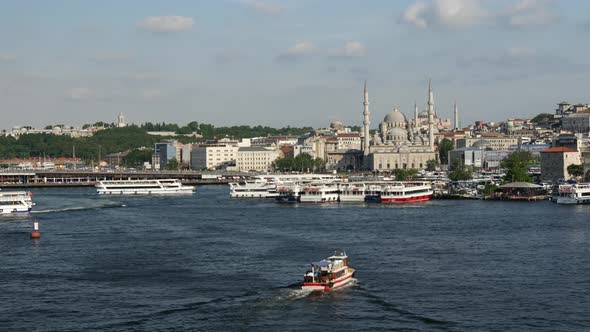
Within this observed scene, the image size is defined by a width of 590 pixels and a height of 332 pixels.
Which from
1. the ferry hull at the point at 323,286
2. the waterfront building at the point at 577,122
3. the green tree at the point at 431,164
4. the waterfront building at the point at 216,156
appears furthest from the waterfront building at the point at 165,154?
the ferry hull at the point at 323,286

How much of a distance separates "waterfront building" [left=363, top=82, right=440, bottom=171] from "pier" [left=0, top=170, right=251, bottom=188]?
12398 millimetres

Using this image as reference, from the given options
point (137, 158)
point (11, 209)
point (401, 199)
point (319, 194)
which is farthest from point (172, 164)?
point (11, 209)

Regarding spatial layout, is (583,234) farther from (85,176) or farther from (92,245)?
Result: (85,176)

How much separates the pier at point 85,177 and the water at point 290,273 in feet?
Result: 96.7

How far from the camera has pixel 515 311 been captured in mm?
13797

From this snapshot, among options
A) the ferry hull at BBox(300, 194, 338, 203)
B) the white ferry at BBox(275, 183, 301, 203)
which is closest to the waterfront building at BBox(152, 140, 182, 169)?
the white ferry at BBox(275, 183, 301, 203)

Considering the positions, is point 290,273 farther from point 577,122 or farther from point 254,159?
point 577,122

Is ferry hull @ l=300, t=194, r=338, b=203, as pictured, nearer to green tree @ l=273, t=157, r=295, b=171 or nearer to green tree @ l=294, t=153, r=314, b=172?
green tree @ l=294, t=153, r=314, b=172

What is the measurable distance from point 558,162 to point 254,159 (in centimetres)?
3725

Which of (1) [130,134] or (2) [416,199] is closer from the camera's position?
(2) [416,199]

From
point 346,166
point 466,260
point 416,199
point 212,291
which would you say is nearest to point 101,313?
point 212,291

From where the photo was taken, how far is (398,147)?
232ft

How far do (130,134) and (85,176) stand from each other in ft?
155

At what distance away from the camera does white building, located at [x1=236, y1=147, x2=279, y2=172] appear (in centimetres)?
7862
